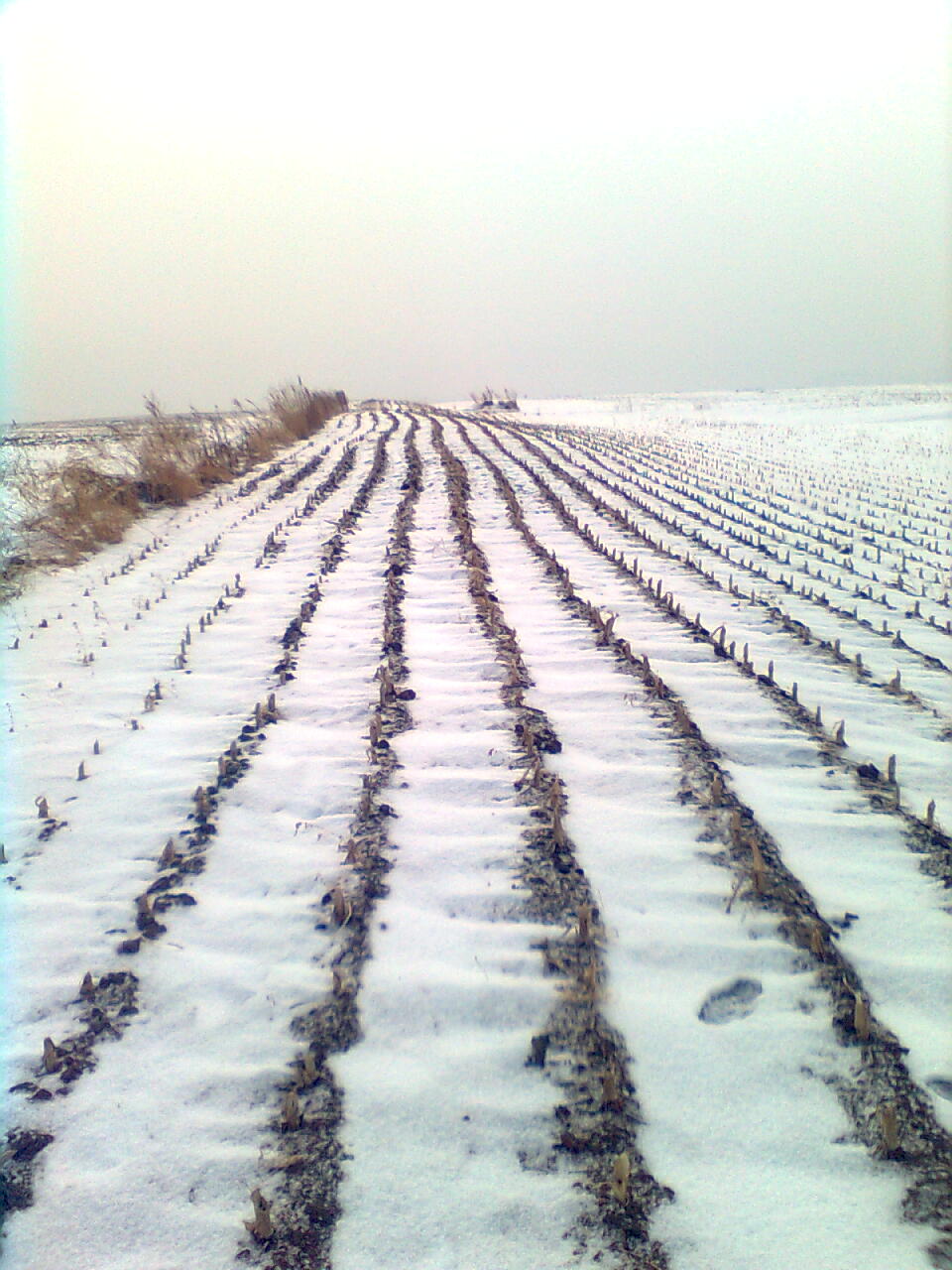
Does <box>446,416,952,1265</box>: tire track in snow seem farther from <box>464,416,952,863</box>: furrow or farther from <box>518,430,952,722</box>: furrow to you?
<box>518,430,952,722</box>: furrow

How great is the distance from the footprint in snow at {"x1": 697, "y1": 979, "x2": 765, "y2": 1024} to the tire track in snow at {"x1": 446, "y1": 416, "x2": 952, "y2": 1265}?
0.20 metres

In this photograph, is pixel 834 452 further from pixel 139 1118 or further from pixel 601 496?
pixel 139 1118

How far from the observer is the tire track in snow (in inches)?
65.9

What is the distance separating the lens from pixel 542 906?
2471 mm

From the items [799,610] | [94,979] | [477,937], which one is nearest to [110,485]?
[799,610]

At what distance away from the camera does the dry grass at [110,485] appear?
22.5 feet

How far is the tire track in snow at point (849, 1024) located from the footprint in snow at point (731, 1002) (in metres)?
0.20

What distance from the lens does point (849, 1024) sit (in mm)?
2027

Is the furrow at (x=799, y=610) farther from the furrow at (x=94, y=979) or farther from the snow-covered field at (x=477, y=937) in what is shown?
the furrow at (x=94, y=979)

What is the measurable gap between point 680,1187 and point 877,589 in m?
5.47

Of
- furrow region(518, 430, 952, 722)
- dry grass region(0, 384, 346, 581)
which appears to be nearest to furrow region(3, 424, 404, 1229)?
furrow region(518, 430, 952, 722)

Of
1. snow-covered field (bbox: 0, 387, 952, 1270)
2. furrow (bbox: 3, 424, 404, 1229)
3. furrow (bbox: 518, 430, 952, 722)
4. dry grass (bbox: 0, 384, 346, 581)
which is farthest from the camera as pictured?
dry grass (bbox: 0, 384, 346, 581)

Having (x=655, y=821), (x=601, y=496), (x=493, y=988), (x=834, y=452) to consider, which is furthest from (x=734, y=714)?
(x=834, y=452)

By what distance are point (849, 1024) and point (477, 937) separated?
1.04m
